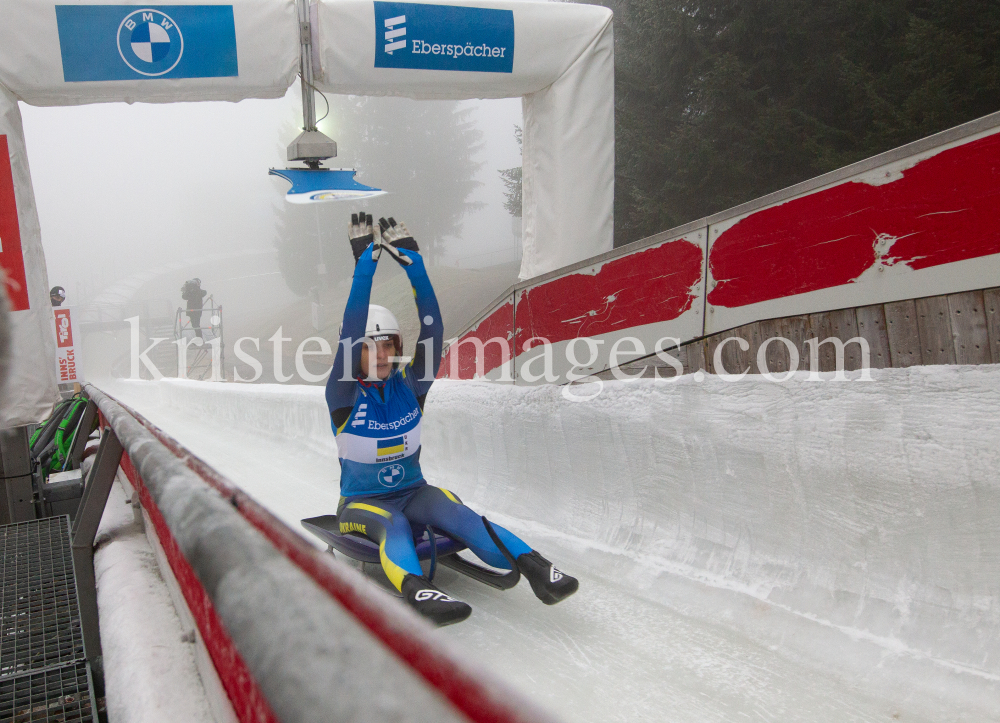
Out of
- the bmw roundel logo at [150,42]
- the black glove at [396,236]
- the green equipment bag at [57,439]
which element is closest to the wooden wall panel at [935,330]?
the black glove at [396,236]

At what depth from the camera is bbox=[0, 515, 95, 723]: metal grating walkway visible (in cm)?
172

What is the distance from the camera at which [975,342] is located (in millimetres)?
1727

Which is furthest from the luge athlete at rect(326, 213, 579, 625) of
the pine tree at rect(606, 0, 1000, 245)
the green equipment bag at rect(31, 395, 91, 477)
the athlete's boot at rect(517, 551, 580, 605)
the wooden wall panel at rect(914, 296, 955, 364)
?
the pine tree at rect(606, 0, 1000, 245)

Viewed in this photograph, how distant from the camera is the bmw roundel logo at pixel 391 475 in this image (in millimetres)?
2607

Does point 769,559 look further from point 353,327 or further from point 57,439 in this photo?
point 57,439

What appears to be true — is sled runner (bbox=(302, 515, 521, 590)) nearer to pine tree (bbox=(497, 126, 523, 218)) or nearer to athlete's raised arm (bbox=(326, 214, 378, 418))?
athlete's raised arm (bbox=(326, 214, 378, 418))

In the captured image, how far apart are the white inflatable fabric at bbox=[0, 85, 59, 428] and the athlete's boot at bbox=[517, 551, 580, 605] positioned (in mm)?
2887

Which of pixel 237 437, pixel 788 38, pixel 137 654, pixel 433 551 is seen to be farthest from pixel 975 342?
pixel 788 38

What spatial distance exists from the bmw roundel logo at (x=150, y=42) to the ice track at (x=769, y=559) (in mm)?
2888

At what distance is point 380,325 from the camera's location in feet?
8.69

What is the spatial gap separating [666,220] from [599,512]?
6465 mm

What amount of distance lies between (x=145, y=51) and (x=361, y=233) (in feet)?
6.53

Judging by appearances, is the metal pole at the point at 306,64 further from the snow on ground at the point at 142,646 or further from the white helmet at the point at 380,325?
the snow on ground at the point at 142,646

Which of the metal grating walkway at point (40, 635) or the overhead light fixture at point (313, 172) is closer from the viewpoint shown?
the metal grating walkway at point (40, 635)
